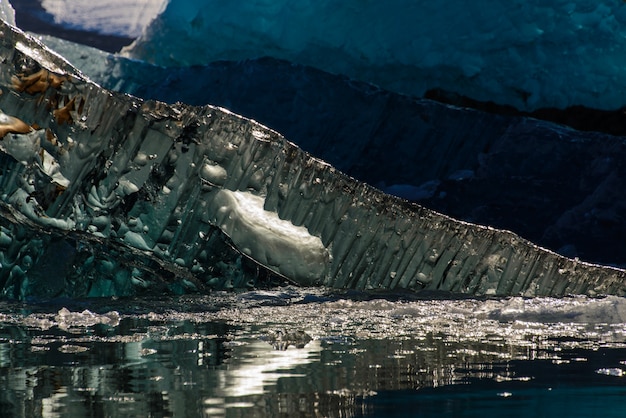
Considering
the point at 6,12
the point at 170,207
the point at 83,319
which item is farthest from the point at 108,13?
the point at 83,319

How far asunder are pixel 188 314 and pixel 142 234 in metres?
0.68

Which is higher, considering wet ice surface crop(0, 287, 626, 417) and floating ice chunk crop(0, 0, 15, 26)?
floating ice chunk crop(0, 0, 15, 26)

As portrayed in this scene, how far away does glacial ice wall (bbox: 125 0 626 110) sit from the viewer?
8555 millimetres

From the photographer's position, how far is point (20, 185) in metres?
3.74

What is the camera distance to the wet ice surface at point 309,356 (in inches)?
68.3

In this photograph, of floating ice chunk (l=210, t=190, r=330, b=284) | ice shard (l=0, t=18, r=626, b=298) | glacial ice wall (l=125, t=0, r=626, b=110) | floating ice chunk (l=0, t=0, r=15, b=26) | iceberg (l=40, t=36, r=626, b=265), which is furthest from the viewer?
glacial ice wall (l=125, t=0, r=626, b=110)

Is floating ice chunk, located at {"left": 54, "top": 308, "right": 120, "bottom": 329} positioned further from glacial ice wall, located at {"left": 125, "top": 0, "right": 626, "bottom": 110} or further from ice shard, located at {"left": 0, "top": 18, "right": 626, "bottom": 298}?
glacial ice wall, located at {"left": 125, "top": 0, "right": 626, "bottom": 110}


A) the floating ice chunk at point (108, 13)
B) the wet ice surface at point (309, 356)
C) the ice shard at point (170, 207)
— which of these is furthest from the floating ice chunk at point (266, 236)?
the floating ice chunk at point (108, 13)

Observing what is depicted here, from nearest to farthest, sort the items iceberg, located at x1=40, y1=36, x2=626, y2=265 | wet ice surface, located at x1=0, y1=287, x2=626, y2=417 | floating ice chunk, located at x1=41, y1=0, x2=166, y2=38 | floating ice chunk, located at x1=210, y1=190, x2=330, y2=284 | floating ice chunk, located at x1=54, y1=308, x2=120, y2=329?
wet ice surface, located at x1=0, y1=287, x2=626, y2=417, floating ice chunk, located at x1=54, y1=308, x2=120, y2=329, floating ice chunk, located at x1=210, y1=190, x2=330, y2=284, iceberg, located at x1=40, y1=36, x2=626, y2=265, floating ice chunk, located at x1=41, y1=0, x2=166, y2=38

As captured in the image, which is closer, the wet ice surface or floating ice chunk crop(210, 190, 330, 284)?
the wet ice surface

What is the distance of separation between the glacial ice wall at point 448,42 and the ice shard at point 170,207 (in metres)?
4.92

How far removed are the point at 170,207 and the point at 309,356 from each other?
1.71 m

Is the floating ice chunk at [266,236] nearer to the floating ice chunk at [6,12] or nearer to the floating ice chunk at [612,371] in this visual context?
the floating ice chunk at [612,371]

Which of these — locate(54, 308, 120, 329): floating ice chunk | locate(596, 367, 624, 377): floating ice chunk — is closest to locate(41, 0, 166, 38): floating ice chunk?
locate(54, 308, 120, 329): floating ice chunk
